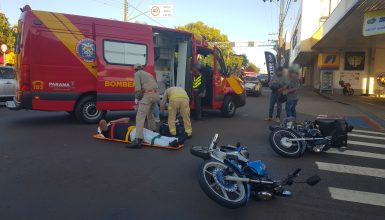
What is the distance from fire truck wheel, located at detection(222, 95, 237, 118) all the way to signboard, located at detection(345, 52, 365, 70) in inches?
752

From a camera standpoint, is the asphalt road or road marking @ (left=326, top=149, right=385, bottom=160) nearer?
the asphalt road

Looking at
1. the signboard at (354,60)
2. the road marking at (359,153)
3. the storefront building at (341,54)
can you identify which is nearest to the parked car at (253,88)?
the storefront building at (341,54)

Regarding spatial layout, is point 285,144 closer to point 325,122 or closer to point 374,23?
point 325,122

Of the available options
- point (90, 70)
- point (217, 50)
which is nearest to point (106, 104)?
point (90, 70)

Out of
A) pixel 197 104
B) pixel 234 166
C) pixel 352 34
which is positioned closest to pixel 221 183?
pixel 234 166

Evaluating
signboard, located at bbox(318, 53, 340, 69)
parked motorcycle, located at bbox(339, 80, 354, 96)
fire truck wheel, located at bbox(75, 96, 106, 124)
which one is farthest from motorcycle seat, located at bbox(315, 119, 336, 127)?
signboard, located at bbox(318, 53, 340, 69)

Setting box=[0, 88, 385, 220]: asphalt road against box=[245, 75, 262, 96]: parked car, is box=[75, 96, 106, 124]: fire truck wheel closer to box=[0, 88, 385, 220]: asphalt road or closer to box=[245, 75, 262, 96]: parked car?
box=[0, 88, 385, 220]: asphalt road

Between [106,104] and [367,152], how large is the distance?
6399mm

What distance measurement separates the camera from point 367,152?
782cm

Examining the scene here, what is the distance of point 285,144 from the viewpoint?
7.05 metres

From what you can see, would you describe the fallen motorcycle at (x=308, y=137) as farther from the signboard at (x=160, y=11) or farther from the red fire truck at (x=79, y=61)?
the signboard at (x=160, y=11)

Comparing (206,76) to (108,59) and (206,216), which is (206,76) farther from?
(206,216)

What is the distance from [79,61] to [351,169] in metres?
6.83

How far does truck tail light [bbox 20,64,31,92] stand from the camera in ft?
29.3
